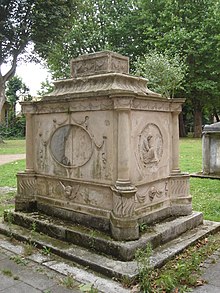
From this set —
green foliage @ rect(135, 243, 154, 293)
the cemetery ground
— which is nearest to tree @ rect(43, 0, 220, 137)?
the cemetery ground

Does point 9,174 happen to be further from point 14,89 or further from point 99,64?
point 14,89

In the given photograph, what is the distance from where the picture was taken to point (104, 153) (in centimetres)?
401

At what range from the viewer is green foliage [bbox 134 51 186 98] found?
71.9 ft

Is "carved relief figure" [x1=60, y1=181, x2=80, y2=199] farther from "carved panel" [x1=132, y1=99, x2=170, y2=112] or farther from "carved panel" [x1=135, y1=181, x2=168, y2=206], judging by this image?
"carved panel" [x1=132, y1=99, x2=170, y2=112]

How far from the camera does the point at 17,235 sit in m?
4.27

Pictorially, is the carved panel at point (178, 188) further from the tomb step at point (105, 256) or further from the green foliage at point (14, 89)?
the green foliage at point (14, 89)

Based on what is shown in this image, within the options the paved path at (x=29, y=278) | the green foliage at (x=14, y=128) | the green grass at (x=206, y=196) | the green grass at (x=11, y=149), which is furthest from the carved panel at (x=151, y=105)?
the green foliage at (x=14, y=128)

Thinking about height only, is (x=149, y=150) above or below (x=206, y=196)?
above

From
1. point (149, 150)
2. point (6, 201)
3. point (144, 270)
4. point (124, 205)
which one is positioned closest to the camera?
point (144, 270)

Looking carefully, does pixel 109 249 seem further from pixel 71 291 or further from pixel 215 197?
pixel 215 197

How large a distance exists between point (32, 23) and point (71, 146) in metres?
17.2

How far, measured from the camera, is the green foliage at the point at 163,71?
71.9 ft

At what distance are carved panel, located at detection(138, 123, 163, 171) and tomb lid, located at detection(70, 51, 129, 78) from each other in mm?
957

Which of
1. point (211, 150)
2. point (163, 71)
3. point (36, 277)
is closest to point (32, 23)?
point (163, 71)
